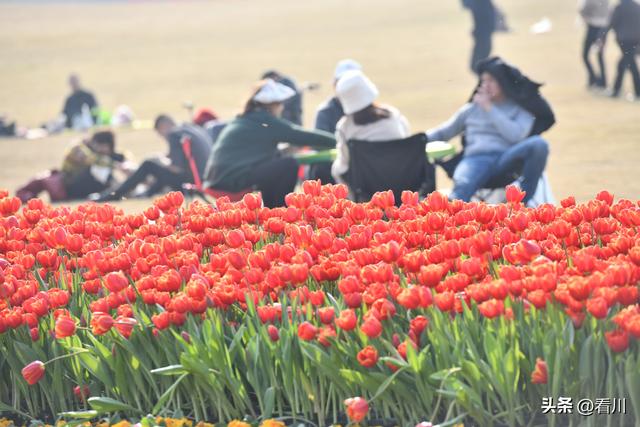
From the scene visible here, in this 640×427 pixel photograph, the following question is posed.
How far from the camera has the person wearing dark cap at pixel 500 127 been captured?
884 cm

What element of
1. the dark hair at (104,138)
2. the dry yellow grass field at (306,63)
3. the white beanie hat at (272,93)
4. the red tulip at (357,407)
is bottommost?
the dry yellow grass field at (306,63)

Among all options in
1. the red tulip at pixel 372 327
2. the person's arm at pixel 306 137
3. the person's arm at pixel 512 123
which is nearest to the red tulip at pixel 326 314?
the red tulip at pixel 372 327

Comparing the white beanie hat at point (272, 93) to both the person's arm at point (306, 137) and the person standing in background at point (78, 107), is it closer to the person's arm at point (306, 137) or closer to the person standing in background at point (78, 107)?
the person's arm at point (306, 137)

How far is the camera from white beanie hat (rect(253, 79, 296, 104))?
965 centimetres

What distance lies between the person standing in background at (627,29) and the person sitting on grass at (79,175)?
6806 mm

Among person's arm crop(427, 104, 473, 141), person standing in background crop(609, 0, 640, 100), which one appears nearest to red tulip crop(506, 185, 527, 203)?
person's arm crop(427, 104, 473, 141)

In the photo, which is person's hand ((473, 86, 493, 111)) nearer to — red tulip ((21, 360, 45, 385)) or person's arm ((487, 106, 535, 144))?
person's arm ((487, 106, 535, 144))

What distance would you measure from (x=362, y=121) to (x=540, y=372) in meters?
5.12

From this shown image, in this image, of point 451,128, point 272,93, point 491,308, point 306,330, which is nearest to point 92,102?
point 272,93

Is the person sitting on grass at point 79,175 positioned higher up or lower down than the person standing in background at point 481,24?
lower down

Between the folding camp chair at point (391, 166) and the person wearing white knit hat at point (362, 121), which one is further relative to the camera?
the person wearing white knit hat at point (362, 121)

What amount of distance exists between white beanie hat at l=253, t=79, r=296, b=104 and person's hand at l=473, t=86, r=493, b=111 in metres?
1.37

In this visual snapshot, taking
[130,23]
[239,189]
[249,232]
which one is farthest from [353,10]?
[249,232]

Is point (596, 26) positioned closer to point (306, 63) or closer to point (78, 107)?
point (78, 107)
